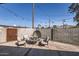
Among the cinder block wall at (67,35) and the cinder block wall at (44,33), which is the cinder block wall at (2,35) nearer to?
the cinder block wall at (44,33)

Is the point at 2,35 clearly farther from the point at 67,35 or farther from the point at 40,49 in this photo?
the point at 67,35

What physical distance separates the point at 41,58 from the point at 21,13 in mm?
643

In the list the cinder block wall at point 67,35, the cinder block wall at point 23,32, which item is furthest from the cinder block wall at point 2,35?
the cinder block wall at point 67,35

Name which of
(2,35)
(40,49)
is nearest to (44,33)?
(40,49)

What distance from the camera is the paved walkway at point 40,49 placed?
6562 mm

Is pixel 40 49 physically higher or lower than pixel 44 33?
lower

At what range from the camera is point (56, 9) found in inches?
260

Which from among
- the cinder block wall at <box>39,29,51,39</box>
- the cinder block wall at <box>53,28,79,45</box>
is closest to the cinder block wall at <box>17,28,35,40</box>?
the cinder block wall at <box>39,29,51,39</box>

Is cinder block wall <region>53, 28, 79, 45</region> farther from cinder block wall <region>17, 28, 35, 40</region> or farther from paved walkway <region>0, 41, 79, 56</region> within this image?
cinder block wall <region>17, 28, 35, 40</region>

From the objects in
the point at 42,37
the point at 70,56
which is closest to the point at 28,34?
the point at 42,37

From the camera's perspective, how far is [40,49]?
21.6ft

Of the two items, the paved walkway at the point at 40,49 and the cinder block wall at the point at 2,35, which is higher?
the cinder block wall at the point at 2,35

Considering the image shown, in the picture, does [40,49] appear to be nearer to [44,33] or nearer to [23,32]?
[44,33]

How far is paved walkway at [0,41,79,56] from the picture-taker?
6.56m
